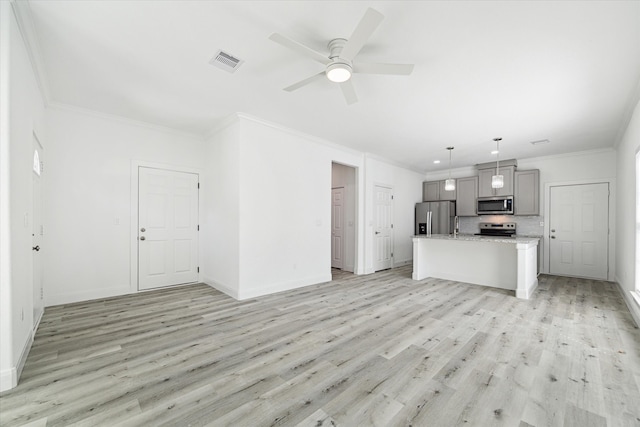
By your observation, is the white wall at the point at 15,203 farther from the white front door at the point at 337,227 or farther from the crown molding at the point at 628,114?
the crown molding at the point at 628,114

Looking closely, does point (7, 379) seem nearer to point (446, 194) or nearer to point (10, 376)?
point (10, 376)

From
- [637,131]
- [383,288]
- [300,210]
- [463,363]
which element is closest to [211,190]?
[300,210]

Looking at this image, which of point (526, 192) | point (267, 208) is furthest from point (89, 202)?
point (526, 192)

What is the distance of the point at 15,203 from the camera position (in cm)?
214

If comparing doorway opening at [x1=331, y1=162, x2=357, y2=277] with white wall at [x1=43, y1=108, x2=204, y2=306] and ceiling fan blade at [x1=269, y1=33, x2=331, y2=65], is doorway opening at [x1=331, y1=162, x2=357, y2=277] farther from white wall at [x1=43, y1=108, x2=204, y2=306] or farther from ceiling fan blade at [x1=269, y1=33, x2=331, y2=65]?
ceiling fan blade at [x1=269, y1=33, x2=331, y2=65]

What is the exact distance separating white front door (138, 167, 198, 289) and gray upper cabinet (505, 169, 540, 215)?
725cm

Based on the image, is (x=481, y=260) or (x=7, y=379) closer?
(x=7, y=379)

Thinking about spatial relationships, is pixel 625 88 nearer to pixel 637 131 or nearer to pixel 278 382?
pixel 637 131

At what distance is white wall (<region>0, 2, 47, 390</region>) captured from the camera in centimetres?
196

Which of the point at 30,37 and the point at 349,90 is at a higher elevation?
the point at 30,37

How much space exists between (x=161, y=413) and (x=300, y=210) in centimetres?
358

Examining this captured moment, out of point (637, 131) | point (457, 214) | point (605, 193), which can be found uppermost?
point (637, 131)

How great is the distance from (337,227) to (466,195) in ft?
12.0

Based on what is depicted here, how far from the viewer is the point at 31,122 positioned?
107 inches
